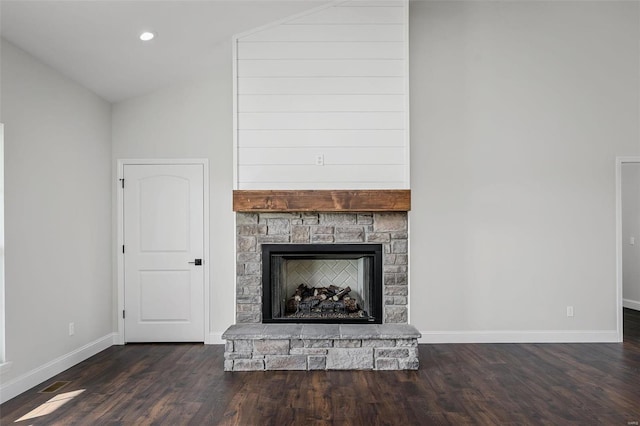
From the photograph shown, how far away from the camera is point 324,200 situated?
441 centimetres

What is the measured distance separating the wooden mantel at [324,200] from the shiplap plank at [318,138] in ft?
1.53

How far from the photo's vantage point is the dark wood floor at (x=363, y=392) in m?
3.00

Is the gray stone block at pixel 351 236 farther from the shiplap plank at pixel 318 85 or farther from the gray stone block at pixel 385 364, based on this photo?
the shiplap plank at pixel 318 85

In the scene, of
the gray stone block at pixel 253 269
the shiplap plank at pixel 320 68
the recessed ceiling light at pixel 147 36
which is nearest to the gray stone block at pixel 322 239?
the gray stone block at pixel 253 269

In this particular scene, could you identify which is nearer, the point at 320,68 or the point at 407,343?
the point at 407,343

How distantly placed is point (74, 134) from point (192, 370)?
2441mm

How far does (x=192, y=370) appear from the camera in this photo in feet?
13.2

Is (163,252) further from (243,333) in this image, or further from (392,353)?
(392,353)

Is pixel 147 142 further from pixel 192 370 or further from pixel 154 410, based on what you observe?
pixel 154 410

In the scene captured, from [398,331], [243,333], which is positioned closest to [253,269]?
[243,333]

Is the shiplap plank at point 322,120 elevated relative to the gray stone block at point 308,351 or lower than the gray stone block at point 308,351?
elevated

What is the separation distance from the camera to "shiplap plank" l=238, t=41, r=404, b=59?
4512mm

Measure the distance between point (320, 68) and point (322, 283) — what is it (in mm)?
2228

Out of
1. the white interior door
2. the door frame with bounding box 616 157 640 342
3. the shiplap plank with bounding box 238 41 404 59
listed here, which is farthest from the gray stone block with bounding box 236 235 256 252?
the door frame with bounding box 616 157 640 342
